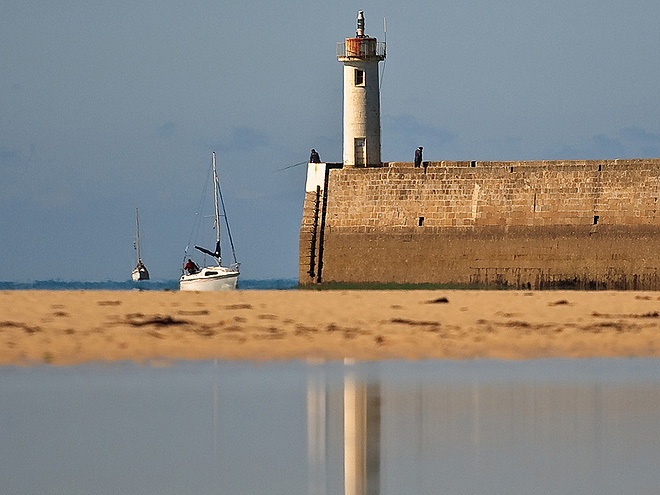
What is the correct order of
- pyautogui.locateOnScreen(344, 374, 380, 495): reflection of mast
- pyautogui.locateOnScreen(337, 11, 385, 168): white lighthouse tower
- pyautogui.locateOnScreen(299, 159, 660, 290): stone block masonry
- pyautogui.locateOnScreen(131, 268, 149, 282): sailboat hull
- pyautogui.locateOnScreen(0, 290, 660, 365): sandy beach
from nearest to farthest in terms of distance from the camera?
pyautogui.locateOnScreen(344, 374, 380, 495): reflection of mast
pyautogui.locateOnScreen(0, 290, 660, 365): sandy beach
pyautogui.locateOnScreen(299, 159, 660, 290): stone block masonry
pyautogui.locateOnScreen(337, 11, 385, 168): white lighthouse tower
pyautogui.locateOnScreen(131, 268, 149, 282): sailboat hull

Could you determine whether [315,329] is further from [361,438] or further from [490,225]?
[490,225]

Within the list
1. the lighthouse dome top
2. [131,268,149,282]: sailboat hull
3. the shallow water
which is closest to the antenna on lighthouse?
the lighthouse dome top

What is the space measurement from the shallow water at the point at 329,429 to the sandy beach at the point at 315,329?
1.23m

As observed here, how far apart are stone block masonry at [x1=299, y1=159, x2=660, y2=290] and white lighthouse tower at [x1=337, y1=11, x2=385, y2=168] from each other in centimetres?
163

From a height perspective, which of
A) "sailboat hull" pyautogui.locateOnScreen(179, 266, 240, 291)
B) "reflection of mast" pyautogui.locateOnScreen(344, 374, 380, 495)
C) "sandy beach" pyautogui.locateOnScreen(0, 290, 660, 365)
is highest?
"sailboat hull" pyautogui.locateOnScreen(179, 266, 240, 291)

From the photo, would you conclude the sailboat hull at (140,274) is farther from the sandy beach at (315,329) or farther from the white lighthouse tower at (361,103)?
the sandy beach at (315,329)

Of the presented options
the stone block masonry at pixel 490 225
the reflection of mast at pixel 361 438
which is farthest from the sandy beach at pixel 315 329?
the stone block masonry at pixel 490 225

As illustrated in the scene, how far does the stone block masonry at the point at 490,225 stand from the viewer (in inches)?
1111

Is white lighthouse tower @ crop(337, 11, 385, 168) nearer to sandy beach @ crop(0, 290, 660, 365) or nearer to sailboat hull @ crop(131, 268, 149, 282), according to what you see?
sandy beach @ crop(0, 290, 660, 365)

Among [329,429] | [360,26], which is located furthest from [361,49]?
[329,429]

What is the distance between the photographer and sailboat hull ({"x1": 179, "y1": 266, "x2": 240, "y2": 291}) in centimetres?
3389

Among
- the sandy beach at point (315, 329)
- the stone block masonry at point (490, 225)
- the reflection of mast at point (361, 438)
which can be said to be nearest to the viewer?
the reflection of mast at point (361, 438)

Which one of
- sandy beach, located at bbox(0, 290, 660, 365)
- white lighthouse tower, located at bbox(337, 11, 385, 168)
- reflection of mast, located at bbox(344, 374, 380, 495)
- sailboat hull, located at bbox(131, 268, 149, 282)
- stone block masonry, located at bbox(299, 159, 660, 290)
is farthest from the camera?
sailboat hull, located at bbox(131, 268, 149, 282)

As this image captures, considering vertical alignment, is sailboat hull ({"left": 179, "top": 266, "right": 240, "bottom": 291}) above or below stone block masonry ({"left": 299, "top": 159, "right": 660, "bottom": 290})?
below
